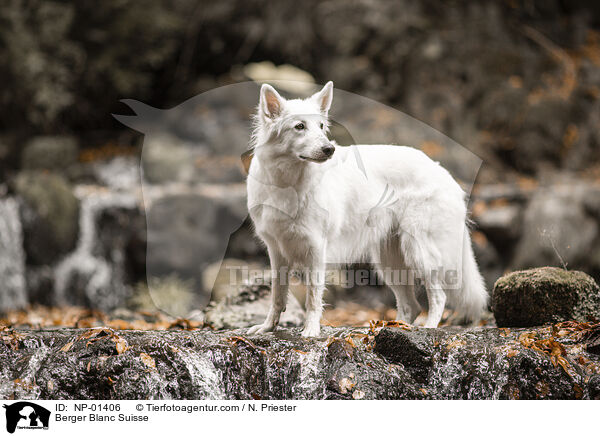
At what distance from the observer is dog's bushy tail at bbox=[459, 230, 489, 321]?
407 centimetres

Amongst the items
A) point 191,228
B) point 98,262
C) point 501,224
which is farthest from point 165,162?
point 501,224

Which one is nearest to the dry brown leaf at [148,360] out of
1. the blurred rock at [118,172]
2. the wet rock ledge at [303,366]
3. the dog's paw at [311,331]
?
the wet rock ledge at [303,366]

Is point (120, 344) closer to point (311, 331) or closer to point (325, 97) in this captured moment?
point (311, 331)

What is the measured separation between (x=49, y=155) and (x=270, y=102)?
8.90m

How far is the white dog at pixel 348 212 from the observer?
A: 3.36 metres

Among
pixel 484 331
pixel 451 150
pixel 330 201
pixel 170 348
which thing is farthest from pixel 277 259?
pixel 451 150

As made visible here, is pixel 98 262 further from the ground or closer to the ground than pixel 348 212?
closer to the ground

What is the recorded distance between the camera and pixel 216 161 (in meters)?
11.2

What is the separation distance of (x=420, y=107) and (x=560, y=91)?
292cm

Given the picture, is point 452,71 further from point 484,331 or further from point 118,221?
point 484,331

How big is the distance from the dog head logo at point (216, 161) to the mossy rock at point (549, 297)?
1.02 m

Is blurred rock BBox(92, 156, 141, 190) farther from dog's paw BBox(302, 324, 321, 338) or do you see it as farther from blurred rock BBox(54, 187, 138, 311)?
dog's paw BBox(302, 324, 321, 338)

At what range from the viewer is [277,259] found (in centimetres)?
369

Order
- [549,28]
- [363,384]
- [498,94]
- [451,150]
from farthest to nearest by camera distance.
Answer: [549,28] → [498,94] → [451,150] → [363,384]
